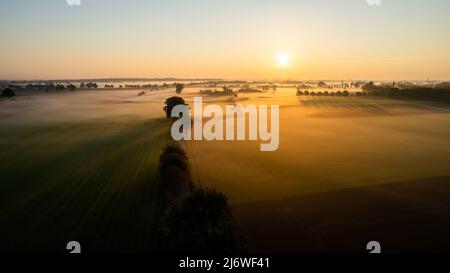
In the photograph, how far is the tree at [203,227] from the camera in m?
18.8

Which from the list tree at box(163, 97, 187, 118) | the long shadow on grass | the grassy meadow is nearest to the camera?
the long shadow on grass

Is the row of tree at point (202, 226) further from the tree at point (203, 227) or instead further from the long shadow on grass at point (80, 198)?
the long shadow on grass at point (80, 198)

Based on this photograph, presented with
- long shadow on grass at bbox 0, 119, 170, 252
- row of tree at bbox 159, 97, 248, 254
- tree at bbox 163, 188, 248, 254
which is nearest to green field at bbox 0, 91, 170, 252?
long shadow on grass at bbox 0, 119, 170, 252

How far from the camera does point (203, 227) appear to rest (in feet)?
65.2

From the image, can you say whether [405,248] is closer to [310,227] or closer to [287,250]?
[310,227]

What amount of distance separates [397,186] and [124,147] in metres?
40.2

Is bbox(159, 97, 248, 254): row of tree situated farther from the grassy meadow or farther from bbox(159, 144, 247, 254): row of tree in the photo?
the grassy meadow

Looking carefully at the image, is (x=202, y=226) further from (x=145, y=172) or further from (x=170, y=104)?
(x=170, y=104)

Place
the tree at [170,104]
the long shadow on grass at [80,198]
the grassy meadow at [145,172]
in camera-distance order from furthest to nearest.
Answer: the tree at [170,104] < the grassy meadow at [145,172] < the long shadow on grass at [80,198]

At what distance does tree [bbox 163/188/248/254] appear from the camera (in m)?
18.8

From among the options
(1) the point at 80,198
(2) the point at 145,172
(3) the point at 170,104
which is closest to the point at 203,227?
(1) the point at 80,198

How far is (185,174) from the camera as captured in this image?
38469mm

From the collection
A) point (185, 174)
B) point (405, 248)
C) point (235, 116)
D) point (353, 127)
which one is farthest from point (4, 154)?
point (353, 127)

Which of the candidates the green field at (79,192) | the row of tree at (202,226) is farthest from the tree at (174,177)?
the row of tree at (202,226)
